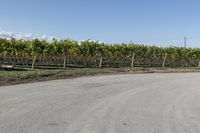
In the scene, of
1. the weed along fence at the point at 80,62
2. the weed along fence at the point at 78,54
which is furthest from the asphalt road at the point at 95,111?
the weed along fence at the point at 78,54

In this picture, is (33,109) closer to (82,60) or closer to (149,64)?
(82,60)

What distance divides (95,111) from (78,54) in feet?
124

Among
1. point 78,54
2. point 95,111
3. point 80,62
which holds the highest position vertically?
point 78,54

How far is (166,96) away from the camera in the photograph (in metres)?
14.9

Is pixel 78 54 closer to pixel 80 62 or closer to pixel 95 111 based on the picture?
pixel 80 62

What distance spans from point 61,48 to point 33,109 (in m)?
37.8

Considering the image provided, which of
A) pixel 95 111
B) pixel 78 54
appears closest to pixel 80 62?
pixel 78 54

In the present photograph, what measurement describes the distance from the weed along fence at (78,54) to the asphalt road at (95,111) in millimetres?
24127

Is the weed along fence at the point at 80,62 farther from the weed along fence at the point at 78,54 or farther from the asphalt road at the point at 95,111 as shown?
the asphalt road at the point at 95,111

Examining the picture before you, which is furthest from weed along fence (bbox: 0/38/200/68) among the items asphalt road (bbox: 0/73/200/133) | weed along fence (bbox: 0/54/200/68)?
asphalt road (bbox: 0/73/200/133)

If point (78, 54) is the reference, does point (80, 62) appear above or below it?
below

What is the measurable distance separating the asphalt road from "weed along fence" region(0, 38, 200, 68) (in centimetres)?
2413

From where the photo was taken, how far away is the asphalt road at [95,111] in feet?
27.9

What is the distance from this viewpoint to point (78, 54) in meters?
48.3
